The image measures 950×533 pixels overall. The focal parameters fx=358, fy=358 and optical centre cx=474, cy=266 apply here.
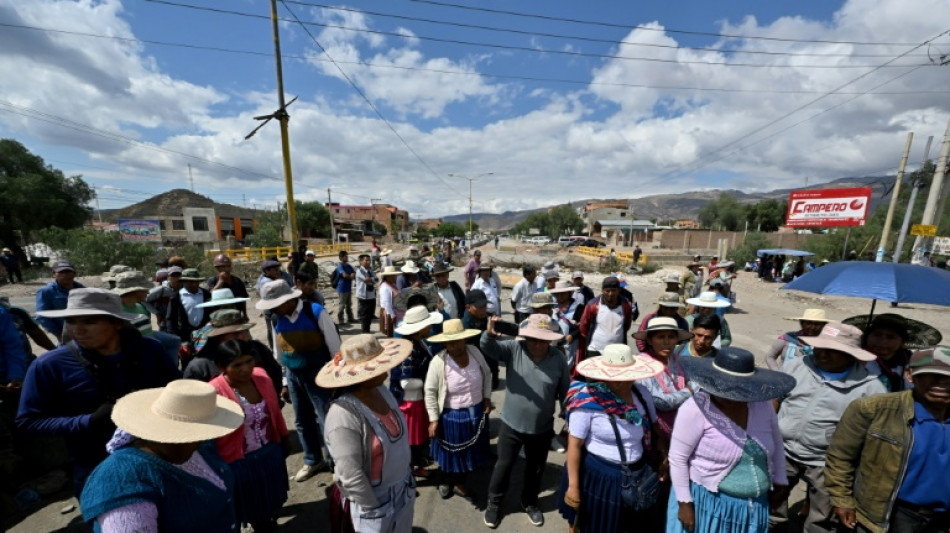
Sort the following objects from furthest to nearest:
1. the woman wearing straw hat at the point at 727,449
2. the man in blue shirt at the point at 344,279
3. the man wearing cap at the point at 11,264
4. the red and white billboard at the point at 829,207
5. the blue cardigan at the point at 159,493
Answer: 1. the red and white billboard at the point at 829,207
2. the man wearing cap at the point at 11,264
3. the man in blue shirt at the point at 344,279
4. the woman wearing straw hat at the point at 727,449
5. the blue cardigan at the point at 159,493

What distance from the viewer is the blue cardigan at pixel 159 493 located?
4.24ft

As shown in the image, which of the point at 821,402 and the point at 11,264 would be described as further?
the point at 11,264

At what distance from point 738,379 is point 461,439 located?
2.16 meters

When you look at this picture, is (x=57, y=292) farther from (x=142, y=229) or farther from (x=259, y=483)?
(x=142, y=229)

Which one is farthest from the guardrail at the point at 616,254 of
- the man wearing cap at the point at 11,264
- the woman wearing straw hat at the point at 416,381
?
the man wearing cap at the point at 11,264

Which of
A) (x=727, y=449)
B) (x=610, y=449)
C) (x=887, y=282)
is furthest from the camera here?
(x=887, y=282)

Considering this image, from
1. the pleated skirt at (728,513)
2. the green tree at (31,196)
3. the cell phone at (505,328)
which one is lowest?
the pleated skirt at (728,513)

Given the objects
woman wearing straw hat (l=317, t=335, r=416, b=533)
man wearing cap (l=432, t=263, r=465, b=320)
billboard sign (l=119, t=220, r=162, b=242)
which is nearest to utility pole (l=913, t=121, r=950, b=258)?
man wearing cap (l=432, t=263, r=465, b=320)

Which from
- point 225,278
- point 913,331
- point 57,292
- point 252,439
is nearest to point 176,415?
point 252,439

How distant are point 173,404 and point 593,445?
2258mm

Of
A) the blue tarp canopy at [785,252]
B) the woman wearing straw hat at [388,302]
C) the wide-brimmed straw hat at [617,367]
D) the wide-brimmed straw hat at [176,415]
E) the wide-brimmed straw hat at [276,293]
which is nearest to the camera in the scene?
the wide-brimmed straw hat at [176,415]

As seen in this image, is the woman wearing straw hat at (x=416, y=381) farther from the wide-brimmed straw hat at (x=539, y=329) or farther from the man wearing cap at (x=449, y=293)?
the man wearing cap at (x=449, y=293)

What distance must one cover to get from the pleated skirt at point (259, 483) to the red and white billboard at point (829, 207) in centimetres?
3097

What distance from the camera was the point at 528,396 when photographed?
2.86 m
